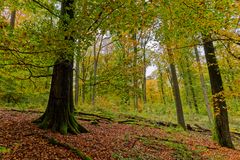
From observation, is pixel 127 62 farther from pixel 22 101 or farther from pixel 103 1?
pixel 22 101

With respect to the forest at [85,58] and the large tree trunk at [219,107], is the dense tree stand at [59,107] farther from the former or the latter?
the large tree trunk at [219,107]

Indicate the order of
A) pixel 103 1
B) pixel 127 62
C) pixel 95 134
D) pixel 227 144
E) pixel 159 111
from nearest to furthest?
pixel 103 1, pixel 95 134, pixel 227 144, pixel 127 62, pixel 159 111

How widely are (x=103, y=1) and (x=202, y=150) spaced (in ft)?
22.5

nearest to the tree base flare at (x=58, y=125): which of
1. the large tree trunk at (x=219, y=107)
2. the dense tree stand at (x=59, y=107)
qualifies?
the dense tree stand at (x=59, y=107)

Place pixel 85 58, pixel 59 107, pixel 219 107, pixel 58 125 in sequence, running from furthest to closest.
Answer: pixel 219 107 < pixel 59 107 < pixel 58 125 < pixel 85 58

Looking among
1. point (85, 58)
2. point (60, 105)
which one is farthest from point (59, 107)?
point (85, 58)

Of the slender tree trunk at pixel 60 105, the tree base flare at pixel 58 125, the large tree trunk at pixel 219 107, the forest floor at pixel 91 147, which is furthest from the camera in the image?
the large tree trunk at pixel 219 107

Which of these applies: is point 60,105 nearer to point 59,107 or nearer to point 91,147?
point 59,107

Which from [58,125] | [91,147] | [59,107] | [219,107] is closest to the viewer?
[91,147]

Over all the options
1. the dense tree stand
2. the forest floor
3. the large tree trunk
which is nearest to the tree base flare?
the dense tree stand

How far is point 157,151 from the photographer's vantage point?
727 cm

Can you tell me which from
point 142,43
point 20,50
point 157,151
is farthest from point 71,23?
point 142,43

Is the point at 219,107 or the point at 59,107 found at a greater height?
the point at 59,107

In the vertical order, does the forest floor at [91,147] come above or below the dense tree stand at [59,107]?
below
